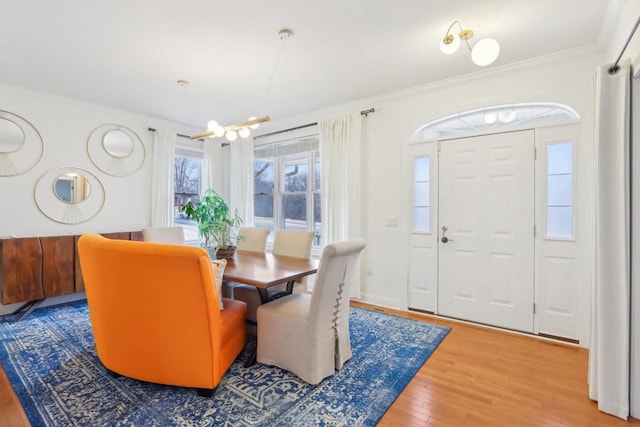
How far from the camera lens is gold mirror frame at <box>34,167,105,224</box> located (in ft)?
12.3

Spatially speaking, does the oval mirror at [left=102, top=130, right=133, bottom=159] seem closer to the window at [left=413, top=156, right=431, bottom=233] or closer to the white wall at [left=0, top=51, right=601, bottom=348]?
the white wall at [left=0, top=51, right=601, bottom=348]

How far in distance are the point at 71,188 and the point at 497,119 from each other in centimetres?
518

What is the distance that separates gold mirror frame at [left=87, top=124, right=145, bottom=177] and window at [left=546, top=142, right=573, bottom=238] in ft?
17.0

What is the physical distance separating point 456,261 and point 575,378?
4.57 ft

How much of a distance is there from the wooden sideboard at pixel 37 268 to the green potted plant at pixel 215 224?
4.90 feet

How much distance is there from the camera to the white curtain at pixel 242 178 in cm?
531

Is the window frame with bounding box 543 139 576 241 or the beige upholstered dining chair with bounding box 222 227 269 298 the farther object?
the beige upholstered dining chair with bounding box 222 227 269 298

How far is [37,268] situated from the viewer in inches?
134

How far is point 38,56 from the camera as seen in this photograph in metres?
2.85

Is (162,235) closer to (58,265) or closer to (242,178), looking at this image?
(58,265)

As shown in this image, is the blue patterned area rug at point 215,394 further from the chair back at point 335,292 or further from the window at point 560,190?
the window at point 560,190

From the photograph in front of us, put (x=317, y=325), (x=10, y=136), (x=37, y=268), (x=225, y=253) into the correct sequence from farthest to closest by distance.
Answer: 1. (x=10, y=136)
2. (x=37, y=268)
3. (x=225, y=253)
4. (x=317, y=325)

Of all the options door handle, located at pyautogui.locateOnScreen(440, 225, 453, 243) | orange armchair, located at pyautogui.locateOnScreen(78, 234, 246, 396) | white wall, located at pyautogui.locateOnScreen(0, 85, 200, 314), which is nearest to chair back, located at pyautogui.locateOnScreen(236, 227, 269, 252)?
orange armchair, located at pyautogui.locateOnScreen(78, 234, 246, 396)

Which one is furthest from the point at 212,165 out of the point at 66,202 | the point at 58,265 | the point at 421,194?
the point at 421,194
